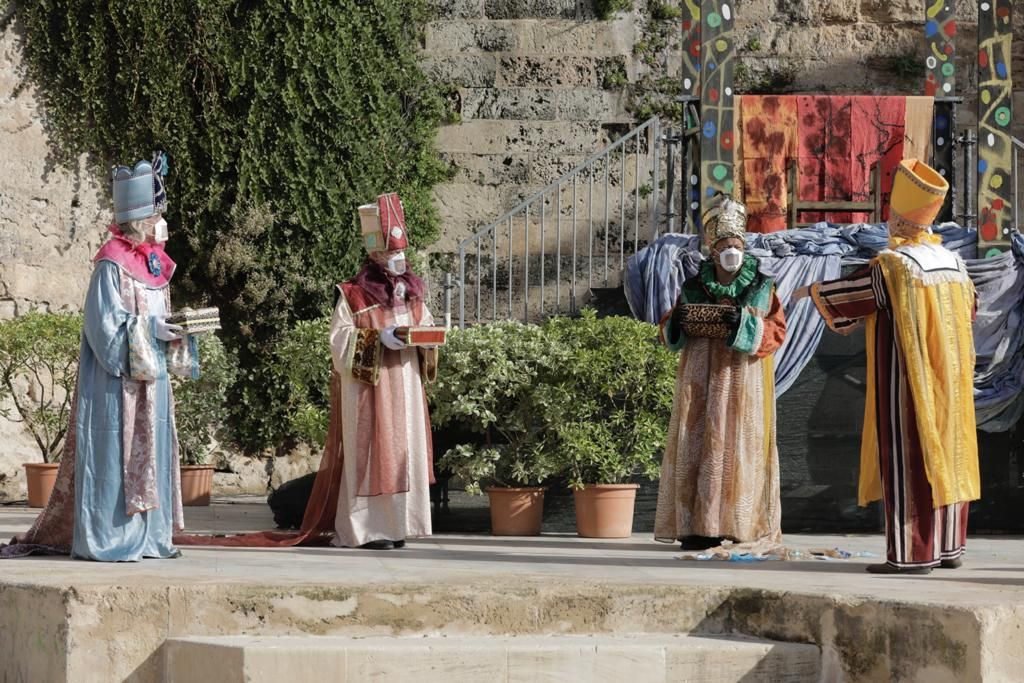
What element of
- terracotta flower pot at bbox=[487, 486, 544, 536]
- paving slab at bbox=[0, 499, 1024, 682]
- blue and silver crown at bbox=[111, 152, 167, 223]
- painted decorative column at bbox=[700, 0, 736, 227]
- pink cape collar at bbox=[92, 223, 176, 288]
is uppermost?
painted decorative column at bbox=[700, 0, 736, 227]

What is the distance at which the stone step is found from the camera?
4773mm

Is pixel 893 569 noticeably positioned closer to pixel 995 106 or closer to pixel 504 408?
pixel 504 408

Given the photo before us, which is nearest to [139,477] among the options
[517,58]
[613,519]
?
[613,519]

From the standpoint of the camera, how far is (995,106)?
9539 millimetres

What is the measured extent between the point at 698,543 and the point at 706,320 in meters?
1.06

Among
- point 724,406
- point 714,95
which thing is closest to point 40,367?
point 714,95

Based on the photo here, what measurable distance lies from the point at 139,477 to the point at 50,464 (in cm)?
414

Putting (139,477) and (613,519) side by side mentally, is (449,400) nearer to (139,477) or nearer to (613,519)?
(613,519)

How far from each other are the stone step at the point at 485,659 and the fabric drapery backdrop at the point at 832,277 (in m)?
3.67

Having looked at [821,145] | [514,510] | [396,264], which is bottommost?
[514,510]

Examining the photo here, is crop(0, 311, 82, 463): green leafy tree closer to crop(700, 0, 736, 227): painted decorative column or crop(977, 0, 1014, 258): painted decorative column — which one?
crop(700, 0, 736, 227): painted decorative column

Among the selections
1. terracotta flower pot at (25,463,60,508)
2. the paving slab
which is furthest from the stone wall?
the paving slab

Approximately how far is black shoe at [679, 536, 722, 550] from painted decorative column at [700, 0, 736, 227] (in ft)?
11.0

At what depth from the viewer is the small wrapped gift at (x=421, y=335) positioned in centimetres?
701
